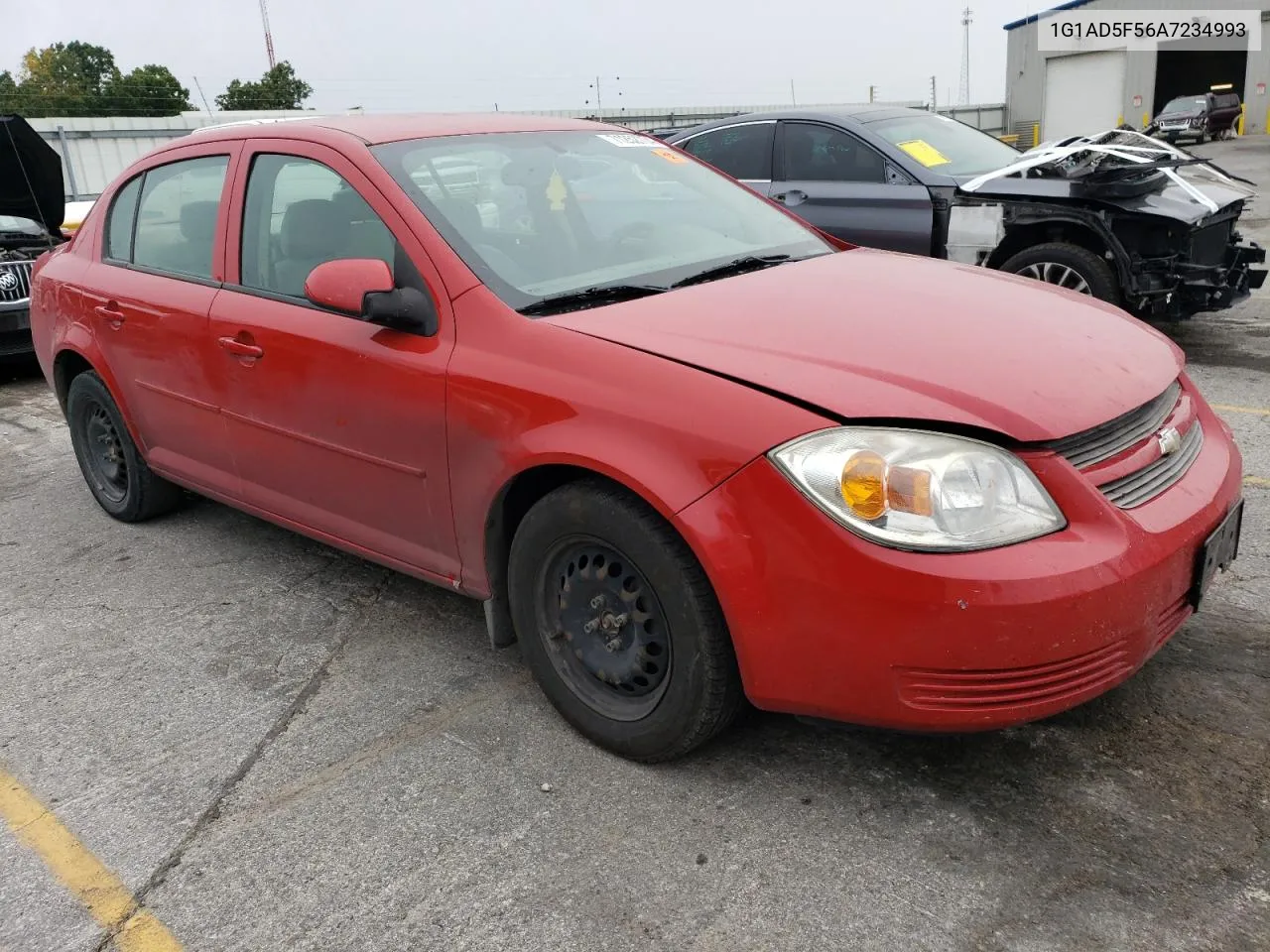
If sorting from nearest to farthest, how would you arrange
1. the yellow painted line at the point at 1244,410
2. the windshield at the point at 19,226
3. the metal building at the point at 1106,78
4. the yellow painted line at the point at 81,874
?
the yellow painted line at the point at 81,874
the yellow painted line at the point at 1244,410
the windshield at the point at 19,226
the metal building at the point at 1106,78

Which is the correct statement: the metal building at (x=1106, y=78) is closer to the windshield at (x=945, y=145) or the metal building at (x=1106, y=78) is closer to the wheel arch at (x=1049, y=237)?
the windshield at (x=945, y=145)

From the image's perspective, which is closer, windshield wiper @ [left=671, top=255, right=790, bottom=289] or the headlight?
the headlight

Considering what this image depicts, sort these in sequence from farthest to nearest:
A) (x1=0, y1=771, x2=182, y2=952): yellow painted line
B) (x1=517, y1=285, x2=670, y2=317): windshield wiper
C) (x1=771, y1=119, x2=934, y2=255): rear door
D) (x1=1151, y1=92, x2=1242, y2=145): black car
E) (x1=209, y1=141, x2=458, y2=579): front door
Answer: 1. (x1=1151, y1=92, x2=1242, y2=145): black car
2. (x1=771, y1=119, x2=934, y2=255): rear door
3. (x1=209, y1=141, x2=458, y2=579): front door
4. (x1=517, y1=285, x2=670, y2=317): windshield wiper
5. (x1=0, y1=771, x2=182, y2=952): yellow painted line

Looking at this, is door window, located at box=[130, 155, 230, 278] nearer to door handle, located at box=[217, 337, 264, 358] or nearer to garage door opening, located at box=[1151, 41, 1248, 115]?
door handle, located at box=[217, 337, 264, 358]

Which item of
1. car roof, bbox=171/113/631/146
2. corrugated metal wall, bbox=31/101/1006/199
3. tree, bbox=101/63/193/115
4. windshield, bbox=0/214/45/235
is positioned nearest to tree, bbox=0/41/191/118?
tree, bbox=101/63/193/115

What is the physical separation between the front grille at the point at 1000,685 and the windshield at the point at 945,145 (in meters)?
5.53

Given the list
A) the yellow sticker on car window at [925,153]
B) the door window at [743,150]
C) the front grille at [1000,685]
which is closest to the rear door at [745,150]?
the door window at [743,150]

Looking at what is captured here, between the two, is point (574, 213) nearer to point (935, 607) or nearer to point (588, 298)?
point (588, 298)

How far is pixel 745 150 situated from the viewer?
307 inches

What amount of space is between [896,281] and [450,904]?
2.07 metres

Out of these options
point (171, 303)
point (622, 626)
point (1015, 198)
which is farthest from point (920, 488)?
point (1015, 198)

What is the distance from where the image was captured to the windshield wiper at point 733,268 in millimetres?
3027

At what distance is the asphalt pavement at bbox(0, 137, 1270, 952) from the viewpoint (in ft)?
7.18

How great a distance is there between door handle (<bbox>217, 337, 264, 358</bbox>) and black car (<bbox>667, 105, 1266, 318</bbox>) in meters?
4.07
